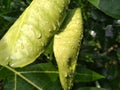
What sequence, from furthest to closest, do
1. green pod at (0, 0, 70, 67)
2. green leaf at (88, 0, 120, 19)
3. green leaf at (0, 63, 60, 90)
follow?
green leaf at (0, 63, 60, 90), green leaf at (88, 0, 120, 19), green pod at (0, 0, 70, 67)

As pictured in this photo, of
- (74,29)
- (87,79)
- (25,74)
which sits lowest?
(87,79)

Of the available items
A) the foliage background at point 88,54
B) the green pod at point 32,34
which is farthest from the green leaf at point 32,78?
the green pod at point 32,34

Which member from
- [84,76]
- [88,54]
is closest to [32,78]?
[84,76]

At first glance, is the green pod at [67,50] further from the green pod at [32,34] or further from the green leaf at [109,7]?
the green leaf at [109,7]

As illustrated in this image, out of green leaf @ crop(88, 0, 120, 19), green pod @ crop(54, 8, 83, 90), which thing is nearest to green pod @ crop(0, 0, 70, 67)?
green pod @ crop(54, 8, 83, 90)

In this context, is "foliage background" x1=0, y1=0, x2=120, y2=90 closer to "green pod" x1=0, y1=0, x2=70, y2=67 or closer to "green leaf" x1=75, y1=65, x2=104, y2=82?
"green leaf" x1=75, y1=65, x2=104, y2=82

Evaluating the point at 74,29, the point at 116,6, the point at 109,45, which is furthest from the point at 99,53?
the point at 74,29

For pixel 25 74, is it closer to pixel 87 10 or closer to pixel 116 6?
pixel 116 6

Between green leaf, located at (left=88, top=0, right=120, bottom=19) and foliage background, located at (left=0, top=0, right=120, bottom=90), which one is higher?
green leaf, located at (left=88, top=0, right=120, bottom=19)
